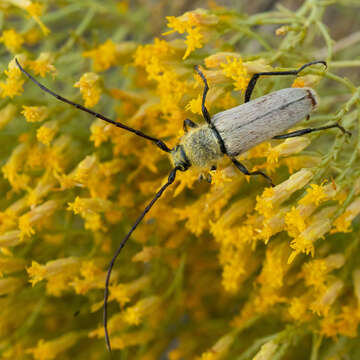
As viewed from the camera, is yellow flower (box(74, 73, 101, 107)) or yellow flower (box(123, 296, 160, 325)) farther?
yellow flower (box(123, 296, 160, 325))

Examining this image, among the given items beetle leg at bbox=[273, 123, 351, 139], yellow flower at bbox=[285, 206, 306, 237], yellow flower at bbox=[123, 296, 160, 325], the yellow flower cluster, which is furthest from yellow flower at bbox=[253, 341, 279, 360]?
beetle leg at bbox=[273, 123, 351, 139]

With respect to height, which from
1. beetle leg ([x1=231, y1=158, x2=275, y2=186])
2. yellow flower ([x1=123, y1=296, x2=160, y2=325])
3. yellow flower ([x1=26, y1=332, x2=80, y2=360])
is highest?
beetle leg ([x1=231, y1=158, x2=275, y2=186])

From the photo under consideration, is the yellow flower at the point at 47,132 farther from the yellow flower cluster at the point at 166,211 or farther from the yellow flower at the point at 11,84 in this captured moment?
the yellow flower at the point at 11,84

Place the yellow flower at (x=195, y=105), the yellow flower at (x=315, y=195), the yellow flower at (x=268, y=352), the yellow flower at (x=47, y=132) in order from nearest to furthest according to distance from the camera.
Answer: the yellow flower at (x=315, y=195)
the yellow flower at (x=268, y=352)
the yellow flower at (x=195, y=105)
the yellow flower at (x=47, y=132)

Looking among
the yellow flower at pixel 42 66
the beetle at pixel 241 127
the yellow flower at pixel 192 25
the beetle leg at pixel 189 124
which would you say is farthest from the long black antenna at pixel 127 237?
the yellow flower at pixel 42 66

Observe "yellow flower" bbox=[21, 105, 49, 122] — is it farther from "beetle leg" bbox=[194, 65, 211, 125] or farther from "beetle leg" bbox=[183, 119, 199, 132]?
"beetle leg" bbox=[194, 65, 211, 125]

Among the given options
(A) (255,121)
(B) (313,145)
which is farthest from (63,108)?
(B) (313,145)

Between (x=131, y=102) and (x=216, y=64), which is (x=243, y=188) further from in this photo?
(x=131, y=102)

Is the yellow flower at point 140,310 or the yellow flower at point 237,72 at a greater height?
the yellow flower at point 237,72

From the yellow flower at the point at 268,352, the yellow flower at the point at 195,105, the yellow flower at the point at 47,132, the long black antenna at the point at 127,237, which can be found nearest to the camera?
the yellow flower at the point at 268,352
